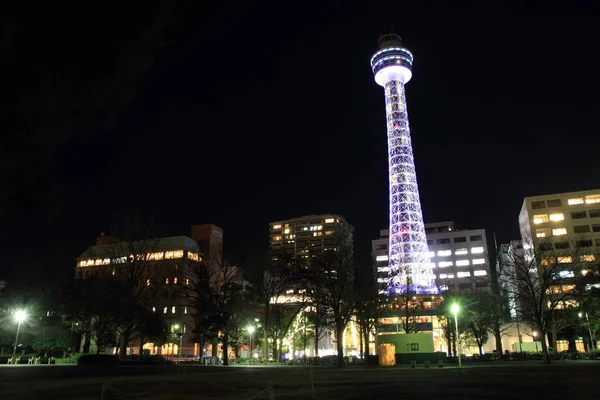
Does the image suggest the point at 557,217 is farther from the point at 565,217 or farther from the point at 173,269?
the point at 173,269

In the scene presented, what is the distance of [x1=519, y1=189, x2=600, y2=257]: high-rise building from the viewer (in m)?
102

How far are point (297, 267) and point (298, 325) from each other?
100ft

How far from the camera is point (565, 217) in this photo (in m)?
104

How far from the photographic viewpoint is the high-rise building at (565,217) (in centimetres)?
10188

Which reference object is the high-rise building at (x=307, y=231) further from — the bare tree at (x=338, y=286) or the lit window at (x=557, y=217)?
the bare tree at (x=338, y=286)

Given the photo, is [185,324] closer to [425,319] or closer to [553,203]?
[425,319]

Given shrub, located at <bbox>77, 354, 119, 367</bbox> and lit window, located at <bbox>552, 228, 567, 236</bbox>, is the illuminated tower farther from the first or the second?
shrub, located at <bbox>77, 354, 119, 367</bbox>

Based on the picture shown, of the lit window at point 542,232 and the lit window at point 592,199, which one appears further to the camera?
the lit window at point 542,232

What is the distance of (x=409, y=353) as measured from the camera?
4638 cm

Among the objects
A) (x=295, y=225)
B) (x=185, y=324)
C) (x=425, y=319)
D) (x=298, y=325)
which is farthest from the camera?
(x=295, y=225)

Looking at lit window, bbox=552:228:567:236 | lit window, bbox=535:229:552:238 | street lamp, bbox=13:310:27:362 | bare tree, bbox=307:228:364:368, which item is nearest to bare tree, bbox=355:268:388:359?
bare tree, bbox=307:228:364:368

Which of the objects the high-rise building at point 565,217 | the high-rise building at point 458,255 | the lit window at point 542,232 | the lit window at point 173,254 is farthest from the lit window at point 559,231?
the lit window at point 173,254

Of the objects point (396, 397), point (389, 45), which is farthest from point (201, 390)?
point (389, 45)

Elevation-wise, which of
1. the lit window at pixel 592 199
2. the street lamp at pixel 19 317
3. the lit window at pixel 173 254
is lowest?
the street lamp at pixel 19 317
